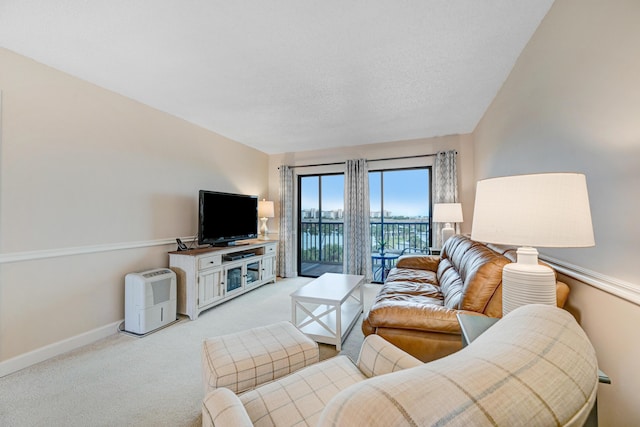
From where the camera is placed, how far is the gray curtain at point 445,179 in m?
3.97

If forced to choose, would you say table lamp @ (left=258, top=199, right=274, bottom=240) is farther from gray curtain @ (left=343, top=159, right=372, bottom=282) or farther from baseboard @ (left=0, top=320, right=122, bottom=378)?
baseboard @ (left=0, top=320, right=122, bottom=378)

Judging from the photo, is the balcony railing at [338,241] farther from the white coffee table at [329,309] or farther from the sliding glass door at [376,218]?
the white coffee table at [329,309]

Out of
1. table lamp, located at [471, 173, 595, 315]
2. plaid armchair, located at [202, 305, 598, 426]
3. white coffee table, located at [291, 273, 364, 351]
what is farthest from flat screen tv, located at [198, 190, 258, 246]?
plaid armchair, located at [202, 305, 598, 426]

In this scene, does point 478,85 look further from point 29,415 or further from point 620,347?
point 29,415

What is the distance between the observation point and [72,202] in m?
2.32

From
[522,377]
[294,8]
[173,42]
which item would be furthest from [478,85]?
[522,377]

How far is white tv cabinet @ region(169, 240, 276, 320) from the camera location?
296cm

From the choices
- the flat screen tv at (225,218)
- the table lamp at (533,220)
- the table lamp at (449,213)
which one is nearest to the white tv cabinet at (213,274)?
the flat screen tv at (225,218)

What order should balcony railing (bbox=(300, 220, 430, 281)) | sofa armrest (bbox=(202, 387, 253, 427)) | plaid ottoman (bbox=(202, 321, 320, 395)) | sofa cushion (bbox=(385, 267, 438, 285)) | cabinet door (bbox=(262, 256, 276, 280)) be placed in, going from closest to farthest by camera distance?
sofa armrest (bbox=(202, 387, 253, 427)) → plaid ottoman (bbox=(202, 321, 320, 395)) → sofa cushion (bbox=(385, 267, 438, 285)) → cabinet door (bbox=(262, 256, 276, 280)) → balcony railing (bbox=(300, 220, 430, 281))

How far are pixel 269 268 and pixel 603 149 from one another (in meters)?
4.03

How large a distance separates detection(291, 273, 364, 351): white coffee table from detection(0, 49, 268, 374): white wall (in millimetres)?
1857

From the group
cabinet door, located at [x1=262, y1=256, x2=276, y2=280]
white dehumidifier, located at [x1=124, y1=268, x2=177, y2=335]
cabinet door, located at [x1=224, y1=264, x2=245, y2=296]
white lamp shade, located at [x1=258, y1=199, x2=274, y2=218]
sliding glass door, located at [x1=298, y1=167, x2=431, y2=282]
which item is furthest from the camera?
white lamp shade, located at [x1=258, y1=199, x2=274, y2=218]

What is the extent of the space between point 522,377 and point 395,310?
131 centimetres

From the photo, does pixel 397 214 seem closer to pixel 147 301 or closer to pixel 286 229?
pixel 286 229
